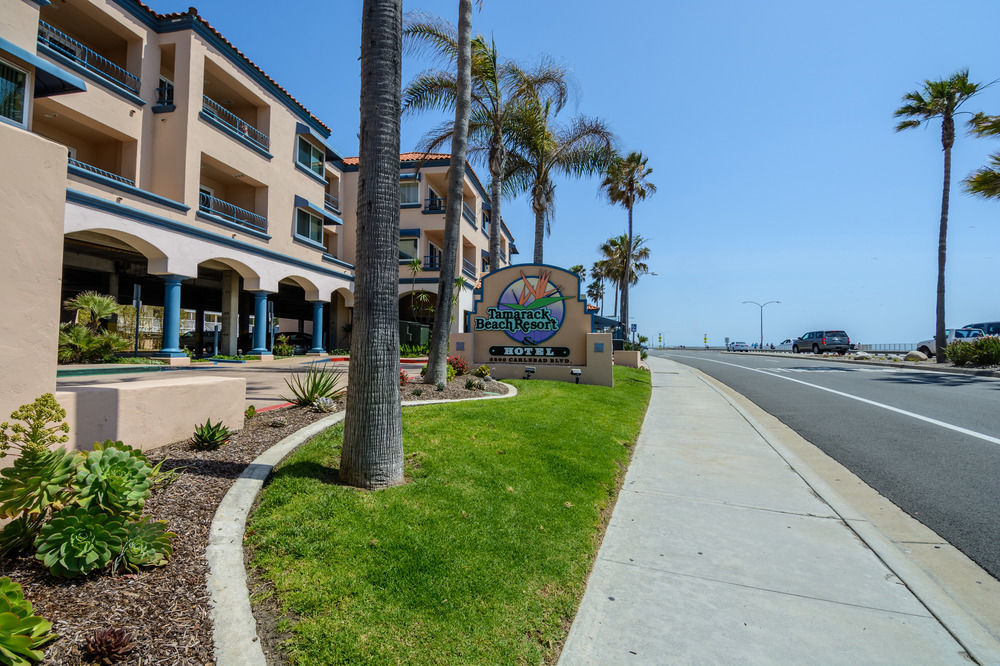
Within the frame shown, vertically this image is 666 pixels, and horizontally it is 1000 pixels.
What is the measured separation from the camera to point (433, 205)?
2912 centimetres

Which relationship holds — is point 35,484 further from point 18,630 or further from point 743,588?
point 743,588

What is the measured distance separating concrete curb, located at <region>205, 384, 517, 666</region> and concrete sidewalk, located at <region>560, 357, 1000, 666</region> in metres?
1.84

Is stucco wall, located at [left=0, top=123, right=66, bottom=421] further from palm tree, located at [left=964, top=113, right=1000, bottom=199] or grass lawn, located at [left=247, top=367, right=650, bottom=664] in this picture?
palm tree, located at [left=964, top=113, right=1000, bottom=199]

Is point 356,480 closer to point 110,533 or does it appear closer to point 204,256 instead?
point 110,533

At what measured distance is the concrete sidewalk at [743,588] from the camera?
2840 millimetres

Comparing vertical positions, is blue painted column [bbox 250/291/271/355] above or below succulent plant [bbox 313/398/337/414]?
above

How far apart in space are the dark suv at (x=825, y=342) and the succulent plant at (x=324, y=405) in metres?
46.8

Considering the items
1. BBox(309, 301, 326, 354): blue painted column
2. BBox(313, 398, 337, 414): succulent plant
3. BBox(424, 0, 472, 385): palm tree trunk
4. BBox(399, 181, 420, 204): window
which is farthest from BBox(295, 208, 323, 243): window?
BBox(313, 398, 337, 414): succulent plant

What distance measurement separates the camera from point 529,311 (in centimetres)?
1524

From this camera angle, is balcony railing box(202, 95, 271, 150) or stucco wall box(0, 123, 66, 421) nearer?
stucco wall box(0, 123, 66, 421)

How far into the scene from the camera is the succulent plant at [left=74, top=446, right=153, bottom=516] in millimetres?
3068

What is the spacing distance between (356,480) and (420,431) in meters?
1.80

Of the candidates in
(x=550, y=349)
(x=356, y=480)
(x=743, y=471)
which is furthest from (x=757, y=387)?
(x=356, y=480)

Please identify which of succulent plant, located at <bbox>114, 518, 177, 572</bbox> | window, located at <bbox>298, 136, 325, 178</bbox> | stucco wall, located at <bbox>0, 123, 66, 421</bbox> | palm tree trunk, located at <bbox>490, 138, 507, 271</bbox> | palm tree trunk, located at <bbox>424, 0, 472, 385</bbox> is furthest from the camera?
window, located at <bbox>298, 136, 325, 178</bbox>
